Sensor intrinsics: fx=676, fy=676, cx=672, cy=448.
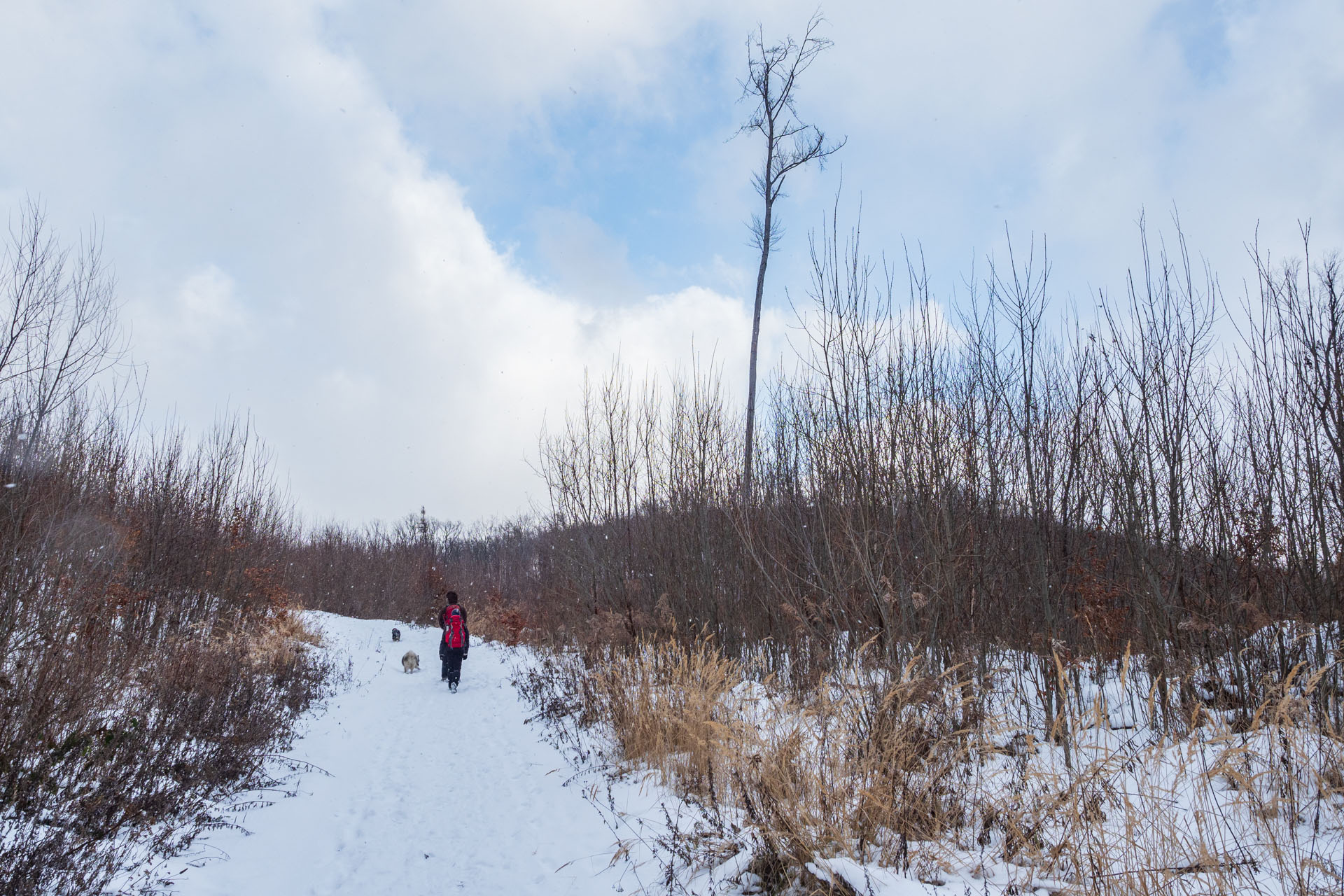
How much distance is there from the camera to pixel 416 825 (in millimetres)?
4645

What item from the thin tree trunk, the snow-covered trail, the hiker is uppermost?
the thin tree trunk

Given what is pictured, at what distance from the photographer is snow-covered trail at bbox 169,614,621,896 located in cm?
366

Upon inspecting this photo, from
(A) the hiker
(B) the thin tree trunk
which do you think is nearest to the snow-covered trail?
(A) the hiker

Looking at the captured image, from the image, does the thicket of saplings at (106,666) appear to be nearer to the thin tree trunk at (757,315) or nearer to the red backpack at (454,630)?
the red backpack at (454,630)

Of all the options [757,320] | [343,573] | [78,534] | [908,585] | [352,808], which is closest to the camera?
[908,585]

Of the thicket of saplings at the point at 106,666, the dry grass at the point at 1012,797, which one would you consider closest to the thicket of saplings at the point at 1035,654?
the dry grass at the point at 1012,797

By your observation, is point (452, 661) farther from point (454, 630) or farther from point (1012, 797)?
point (1012, 797)

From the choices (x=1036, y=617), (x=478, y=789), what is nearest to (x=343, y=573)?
(x=478, y=789)

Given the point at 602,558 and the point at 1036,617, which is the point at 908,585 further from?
the point at 602,558

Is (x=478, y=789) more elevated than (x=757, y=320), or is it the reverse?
(x=757, y=320)

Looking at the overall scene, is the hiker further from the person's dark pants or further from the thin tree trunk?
the thin tree trunk

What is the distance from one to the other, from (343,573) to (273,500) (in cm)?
1663

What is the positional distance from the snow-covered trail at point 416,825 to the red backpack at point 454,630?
9.58 feet

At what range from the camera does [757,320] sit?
12.3 metres
